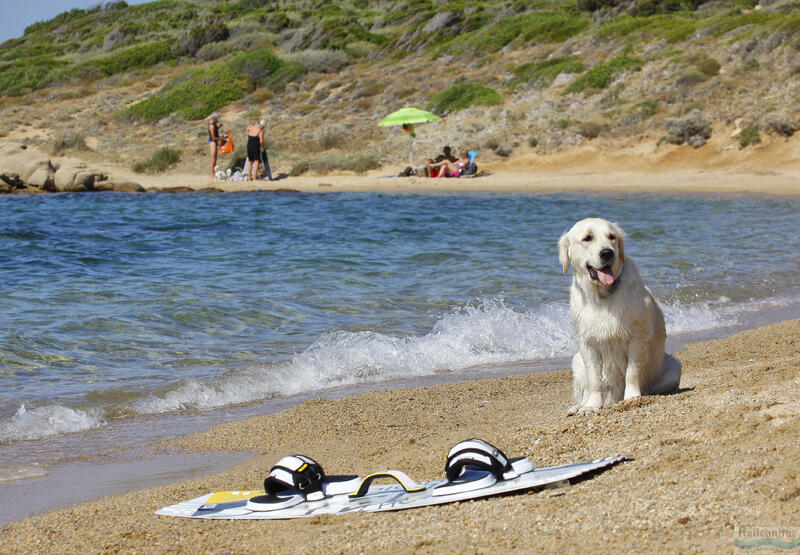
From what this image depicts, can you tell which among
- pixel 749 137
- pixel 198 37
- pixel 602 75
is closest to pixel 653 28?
pixel 602 75

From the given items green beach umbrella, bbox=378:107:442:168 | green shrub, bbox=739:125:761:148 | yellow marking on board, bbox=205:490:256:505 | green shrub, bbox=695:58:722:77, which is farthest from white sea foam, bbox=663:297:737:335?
green shrub, bbox=695:58:722:77

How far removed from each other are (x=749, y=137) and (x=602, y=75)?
840 centimetres

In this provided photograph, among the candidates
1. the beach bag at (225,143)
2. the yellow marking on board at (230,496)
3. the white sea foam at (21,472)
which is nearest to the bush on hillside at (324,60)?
the beach bag at (225,143)

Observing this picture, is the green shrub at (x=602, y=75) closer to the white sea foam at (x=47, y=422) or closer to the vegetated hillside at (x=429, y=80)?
the vegetated hillside at (x=429, y=80)

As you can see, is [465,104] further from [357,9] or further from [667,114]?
[357,9]

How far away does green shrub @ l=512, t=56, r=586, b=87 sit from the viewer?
32.3 meters

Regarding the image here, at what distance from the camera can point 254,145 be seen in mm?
24781

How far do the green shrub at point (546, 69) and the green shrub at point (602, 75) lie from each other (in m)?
1.35

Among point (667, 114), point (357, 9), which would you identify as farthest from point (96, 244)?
point (357, 9)

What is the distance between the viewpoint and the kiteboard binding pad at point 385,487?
3.32 meters

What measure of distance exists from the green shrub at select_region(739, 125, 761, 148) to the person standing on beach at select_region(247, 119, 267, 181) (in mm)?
13356

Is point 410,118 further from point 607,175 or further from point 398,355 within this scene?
point 398,355

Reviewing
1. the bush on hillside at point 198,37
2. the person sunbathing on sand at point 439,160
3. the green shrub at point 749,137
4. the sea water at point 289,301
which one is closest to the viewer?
the sea water at point 289,301

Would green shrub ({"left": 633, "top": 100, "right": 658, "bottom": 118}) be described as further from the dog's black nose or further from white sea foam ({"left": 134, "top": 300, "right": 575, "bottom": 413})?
the dog's black nose
